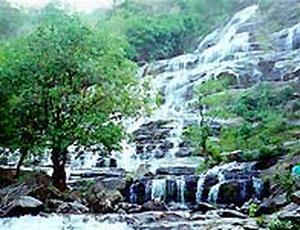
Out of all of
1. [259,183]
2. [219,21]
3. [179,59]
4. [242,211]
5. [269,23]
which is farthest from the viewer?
[219,21]

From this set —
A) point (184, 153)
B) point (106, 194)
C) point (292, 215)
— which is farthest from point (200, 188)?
point (292, 215)

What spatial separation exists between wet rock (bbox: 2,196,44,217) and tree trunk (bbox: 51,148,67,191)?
2.16 meters

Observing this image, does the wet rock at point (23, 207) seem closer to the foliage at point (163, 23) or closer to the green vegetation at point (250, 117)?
the green vegetation at point (250, 117)

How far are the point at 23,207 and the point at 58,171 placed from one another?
3382mm

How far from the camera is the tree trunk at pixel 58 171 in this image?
59.9 ft

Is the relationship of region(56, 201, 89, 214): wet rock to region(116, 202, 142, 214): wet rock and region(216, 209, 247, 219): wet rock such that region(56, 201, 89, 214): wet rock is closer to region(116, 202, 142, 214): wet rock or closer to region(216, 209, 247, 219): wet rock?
region(116, 202, 142, 214): wet rock

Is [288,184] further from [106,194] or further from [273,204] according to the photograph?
[106,194]

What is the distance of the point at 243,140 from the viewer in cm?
2145

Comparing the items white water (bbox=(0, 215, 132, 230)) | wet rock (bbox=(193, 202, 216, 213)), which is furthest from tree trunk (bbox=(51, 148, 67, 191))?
wet rock (bbox=(193, 202, 216, 213))

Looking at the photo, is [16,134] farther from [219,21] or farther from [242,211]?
[219,21]

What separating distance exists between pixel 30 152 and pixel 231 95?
11.0 meters

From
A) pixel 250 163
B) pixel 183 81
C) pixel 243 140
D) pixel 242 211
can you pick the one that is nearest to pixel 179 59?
pixel 183 81

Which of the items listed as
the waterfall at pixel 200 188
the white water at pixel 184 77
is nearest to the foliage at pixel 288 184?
the waterfall at pixel 200 188

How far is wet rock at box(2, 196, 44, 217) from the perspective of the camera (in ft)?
49.6
